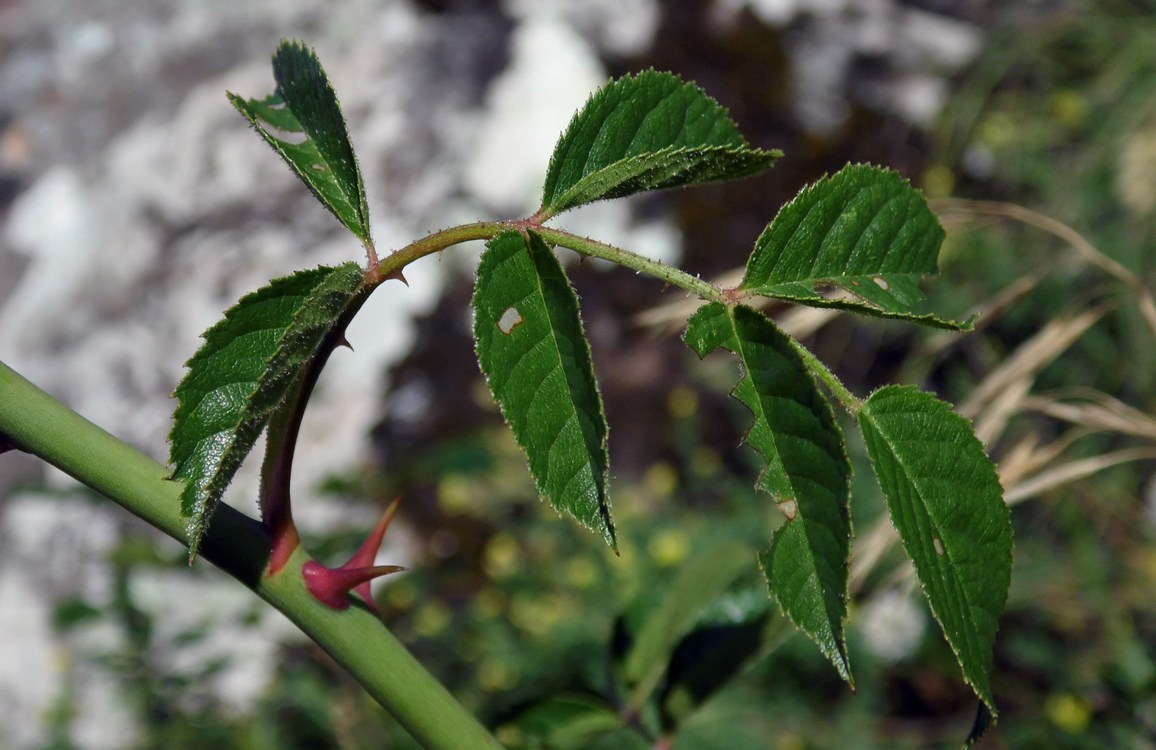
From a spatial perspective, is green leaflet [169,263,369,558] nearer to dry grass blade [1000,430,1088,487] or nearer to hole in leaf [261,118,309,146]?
hole in leaf [261,118,309,146]

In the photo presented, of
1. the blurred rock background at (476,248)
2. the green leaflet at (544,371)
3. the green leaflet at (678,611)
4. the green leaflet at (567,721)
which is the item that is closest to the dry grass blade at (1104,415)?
the green leaflet at (678,611)

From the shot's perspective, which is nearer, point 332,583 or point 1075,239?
point 332,583

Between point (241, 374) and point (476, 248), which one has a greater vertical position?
point (476, 248)

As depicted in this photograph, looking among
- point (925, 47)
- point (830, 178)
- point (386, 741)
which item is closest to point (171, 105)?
point (386, 741)

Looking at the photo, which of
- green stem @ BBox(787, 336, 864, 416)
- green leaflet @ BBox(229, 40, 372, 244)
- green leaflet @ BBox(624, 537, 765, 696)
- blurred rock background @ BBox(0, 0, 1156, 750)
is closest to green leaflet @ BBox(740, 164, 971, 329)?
green stem @ BBox(787, 336, 864, 416)

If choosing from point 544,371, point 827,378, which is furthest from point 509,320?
point 827,378

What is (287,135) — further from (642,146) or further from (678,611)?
(678,611)
